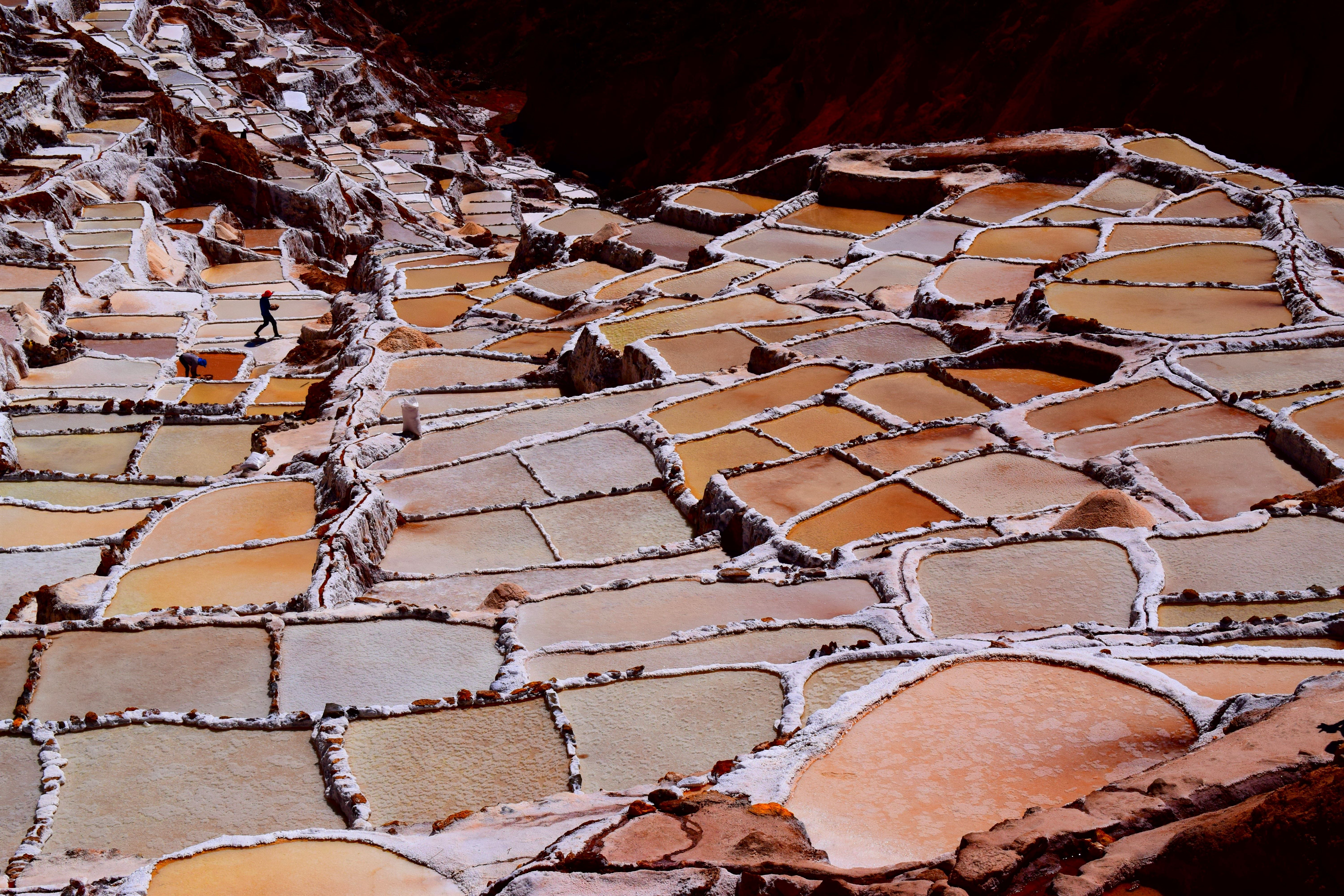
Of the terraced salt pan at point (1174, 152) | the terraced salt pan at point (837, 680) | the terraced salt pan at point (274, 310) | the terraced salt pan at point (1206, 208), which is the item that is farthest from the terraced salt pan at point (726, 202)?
the terraced salt pan at point (837, 680)

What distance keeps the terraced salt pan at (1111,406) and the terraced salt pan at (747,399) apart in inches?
98.0

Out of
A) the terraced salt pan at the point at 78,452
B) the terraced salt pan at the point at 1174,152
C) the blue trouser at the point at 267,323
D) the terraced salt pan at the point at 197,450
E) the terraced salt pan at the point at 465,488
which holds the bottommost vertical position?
the blue trouser at the point at 267,323

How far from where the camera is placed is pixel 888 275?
17.1 meters

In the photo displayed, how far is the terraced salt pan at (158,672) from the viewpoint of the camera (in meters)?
7.58

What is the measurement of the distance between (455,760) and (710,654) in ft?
5.82

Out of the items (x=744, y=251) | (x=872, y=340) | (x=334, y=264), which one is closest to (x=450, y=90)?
(x=334, y=264)

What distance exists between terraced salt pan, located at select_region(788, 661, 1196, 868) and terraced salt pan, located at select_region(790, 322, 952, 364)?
8090 mm

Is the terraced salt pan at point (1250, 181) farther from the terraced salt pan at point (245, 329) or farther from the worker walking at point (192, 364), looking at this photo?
the worker walking at point (192, 364)

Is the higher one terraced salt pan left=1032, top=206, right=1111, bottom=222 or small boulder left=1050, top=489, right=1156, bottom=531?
terraced salt pan left=1032, top=206, right=1111, bottom=222

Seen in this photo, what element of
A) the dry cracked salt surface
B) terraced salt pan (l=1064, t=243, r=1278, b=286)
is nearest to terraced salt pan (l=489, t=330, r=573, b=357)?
the dry cracked salt surface

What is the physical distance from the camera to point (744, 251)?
19.1 meters

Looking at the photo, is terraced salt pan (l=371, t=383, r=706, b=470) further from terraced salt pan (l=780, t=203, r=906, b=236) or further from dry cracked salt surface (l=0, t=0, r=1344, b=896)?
terraced salt pan (l=780, t=203, r=906, b=236)

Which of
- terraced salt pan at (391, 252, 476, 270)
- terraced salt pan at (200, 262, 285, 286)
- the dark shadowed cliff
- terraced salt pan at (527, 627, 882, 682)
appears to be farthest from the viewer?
terraced salt pan at (200, 262, 285, 286)

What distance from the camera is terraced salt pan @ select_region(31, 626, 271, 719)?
7578 mm
